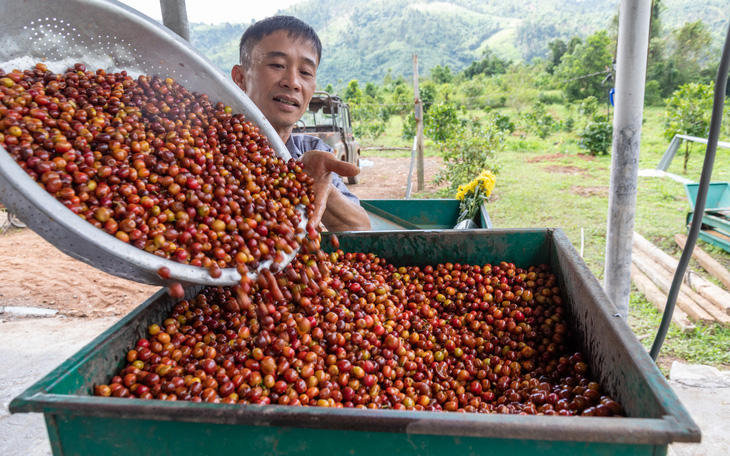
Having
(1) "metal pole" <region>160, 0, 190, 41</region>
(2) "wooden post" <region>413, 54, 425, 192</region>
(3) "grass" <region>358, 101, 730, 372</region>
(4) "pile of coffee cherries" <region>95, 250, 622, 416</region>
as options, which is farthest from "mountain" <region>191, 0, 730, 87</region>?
(4) "pile of coffee cherries" <region>95, 250, 622, 416</region>

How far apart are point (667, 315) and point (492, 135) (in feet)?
32.3

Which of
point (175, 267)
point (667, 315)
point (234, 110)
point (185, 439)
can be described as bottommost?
point (667, 315)

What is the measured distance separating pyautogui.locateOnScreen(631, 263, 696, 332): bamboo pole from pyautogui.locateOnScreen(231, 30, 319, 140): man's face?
3901mm

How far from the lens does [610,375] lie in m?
1.47

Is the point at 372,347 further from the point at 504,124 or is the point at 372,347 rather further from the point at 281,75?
the point at 504,124

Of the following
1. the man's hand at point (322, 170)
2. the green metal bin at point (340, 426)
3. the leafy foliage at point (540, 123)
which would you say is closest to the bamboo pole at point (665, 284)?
the green metal bin at point (340, 426)

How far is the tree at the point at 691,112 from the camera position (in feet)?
42.8

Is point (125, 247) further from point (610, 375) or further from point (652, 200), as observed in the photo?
point (652, 200)

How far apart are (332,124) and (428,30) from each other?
99519mm

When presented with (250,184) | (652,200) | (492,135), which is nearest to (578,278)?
(250,184)

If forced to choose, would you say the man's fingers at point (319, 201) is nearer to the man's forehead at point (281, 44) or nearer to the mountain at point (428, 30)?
the man's forehead at point (281, 44)

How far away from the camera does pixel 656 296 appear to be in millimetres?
4582

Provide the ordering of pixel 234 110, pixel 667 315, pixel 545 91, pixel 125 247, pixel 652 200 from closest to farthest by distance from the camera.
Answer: pixel 125 247, pixel 667 315, pixel 234 110, pixel 652 200, pixel 545 91

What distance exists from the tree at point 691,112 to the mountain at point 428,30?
59.1 metres
